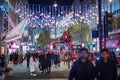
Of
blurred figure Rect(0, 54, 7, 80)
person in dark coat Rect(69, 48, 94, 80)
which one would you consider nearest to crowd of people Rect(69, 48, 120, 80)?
person in dark coat Rect(69, 48, 94, 80)

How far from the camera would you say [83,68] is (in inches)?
429

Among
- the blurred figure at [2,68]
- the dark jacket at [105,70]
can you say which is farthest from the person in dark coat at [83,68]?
the blurred figure at [2,68]

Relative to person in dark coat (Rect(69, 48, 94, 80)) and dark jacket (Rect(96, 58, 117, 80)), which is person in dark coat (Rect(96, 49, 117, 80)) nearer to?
dark jacket (Rect(96, 58, 117, 80))

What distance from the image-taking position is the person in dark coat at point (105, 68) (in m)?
11.5

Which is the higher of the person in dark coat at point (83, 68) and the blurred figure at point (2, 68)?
the person in dark coat at point (83, 68)

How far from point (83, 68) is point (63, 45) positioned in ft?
190

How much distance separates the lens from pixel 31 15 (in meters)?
62.0

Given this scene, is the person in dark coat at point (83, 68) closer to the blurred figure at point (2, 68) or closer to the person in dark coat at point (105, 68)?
the person in dark coat at point (105, 68)

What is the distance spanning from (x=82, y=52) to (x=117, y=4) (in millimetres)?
58815

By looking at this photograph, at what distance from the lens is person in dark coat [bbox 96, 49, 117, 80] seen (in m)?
11.5

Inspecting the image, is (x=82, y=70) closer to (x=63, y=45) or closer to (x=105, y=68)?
(x=105, y=68)

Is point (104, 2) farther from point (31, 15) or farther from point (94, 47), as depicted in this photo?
point (31, 15)

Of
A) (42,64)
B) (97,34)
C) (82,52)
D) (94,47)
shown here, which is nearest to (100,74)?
(82,52)

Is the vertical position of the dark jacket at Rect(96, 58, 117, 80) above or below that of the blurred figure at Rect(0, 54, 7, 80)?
above
